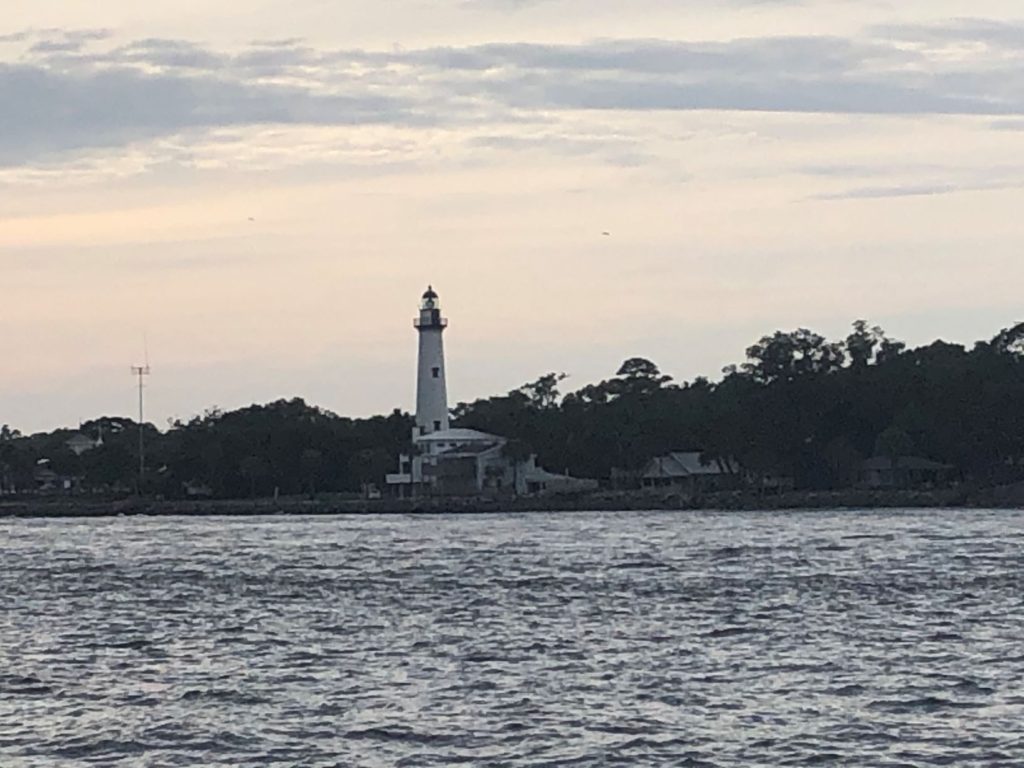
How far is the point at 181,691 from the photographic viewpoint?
95.6 feet

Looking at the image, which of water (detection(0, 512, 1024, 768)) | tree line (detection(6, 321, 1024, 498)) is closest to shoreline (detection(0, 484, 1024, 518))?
tree line (detection(6, 321, 1024, 498))

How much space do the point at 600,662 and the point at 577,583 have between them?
18.8 metres

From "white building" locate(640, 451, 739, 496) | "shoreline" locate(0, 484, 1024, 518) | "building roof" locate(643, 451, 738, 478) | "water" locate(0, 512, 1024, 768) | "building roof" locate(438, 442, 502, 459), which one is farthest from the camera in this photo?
"building roof" locate(643, 451, 738, 478)

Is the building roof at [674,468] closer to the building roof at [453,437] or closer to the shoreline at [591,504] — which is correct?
the shoreline at [591,504]

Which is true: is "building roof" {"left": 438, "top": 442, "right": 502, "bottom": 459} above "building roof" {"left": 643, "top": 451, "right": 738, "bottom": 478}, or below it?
above

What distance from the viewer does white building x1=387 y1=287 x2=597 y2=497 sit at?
13362 centimetres

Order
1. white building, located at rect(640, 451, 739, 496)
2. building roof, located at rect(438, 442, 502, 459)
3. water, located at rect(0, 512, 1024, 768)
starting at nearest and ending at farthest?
1. water, located at rect(0, 512, 1024, 768)
2. building roof, located at rect(438, 442, 502, 459)
3. white building, located at rect(640, 451, 739, 496)

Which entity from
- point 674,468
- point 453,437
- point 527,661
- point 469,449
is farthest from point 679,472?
point 527,661

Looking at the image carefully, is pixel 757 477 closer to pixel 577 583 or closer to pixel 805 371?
pixel 805 371

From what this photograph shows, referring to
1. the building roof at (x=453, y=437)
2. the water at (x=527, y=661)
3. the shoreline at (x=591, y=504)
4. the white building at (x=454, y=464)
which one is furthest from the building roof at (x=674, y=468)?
the water at (x=527, y=661)

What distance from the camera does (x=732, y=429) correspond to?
12838 cm

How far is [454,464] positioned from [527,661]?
339 feet

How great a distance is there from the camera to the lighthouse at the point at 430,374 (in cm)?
12769

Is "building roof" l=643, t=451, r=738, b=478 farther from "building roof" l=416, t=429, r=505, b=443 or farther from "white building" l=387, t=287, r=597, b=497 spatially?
"building roof" l=416, t=429, r=505, b=443
